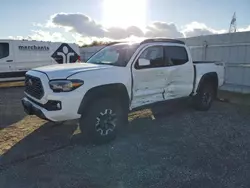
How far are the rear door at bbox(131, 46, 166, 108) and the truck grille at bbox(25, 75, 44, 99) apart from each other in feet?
5.99

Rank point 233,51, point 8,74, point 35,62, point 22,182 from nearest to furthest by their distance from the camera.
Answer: point 22,182 → point 233,51 → point 8,74 → point 35,62

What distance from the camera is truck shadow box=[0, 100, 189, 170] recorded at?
435 cm

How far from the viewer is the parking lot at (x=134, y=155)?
3.58 meters

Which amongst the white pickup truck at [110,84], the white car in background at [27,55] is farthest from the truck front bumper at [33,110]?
the white car in background at [27,55]

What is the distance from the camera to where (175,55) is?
645 centimetres

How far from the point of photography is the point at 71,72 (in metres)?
4.49

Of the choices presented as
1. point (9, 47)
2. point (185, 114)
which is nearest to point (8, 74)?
point (9, 47)

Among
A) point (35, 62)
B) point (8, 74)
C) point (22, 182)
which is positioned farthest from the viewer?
point (35, 62)

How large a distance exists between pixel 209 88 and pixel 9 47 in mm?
9570

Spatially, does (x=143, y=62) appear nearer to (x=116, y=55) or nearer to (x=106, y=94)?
(x=116, y=55)

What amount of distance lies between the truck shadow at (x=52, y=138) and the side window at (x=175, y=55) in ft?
5.07

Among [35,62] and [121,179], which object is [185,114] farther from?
[35,62]

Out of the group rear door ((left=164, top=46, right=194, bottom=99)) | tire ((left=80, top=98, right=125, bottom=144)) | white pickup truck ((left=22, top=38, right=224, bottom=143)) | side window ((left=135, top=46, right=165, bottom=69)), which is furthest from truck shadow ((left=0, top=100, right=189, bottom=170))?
side window ((left=135, top=46, right=165, bottom=69))

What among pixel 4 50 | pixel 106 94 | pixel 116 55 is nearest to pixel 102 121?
pixel 106 94
